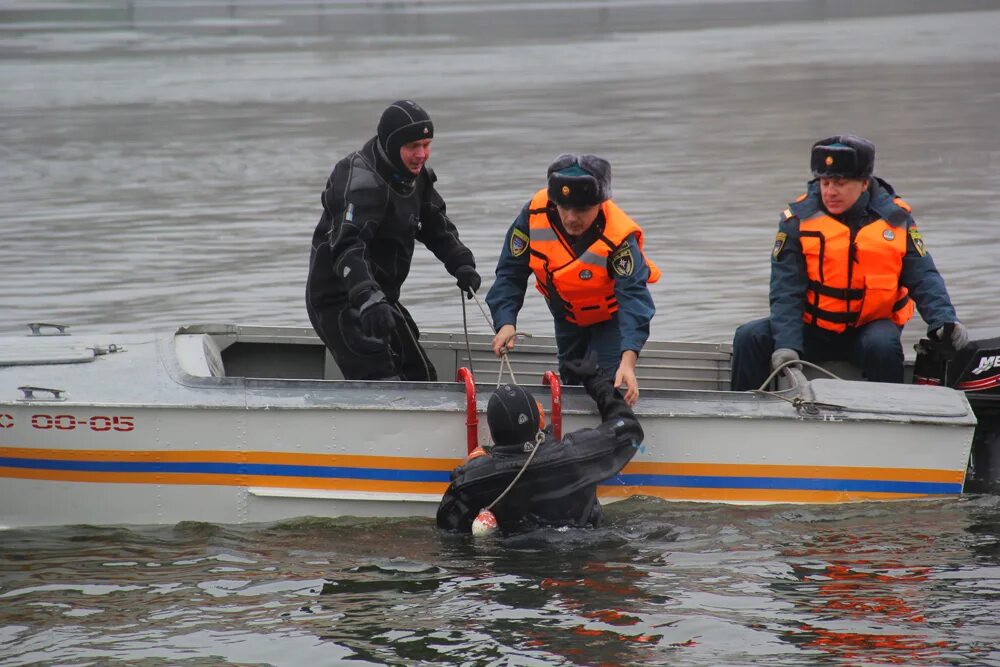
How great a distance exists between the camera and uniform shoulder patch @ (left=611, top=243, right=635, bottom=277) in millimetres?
6164

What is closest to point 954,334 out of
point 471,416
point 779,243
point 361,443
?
point 779,243

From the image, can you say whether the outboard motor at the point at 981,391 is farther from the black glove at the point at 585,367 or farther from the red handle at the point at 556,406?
the red handle at the point at 556,406

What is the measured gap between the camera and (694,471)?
20.4ft

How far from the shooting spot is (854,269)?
6.41m

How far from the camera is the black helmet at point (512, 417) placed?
5.75 meters

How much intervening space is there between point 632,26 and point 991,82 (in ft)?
61.1

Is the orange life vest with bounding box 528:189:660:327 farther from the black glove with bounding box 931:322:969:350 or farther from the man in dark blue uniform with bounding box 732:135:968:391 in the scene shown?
the black glove with bounding box 931:322:969:350

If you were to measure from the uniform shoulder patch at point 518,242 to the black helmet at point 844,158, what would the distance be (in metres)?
1.31

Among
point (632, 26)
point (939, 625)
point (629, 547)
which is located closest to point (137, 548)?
point (629, 547)

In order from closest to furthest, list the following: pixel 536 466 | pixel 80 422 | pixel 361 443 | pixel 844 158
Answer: pixel 536 466
pixel 80 422
pixel 361 443
pixel 844 158

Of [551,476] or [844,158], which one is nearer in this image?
[551,476]

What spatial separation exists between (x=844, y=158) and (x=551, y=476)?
193 centimetres

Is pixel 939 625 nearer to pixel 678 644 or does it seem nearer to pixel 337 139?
pixel 678 644

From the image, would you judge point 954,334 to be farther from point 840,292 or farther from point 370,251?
point 370,251
